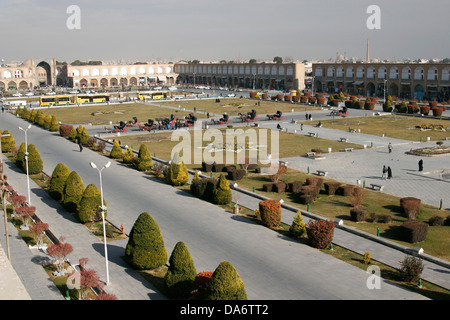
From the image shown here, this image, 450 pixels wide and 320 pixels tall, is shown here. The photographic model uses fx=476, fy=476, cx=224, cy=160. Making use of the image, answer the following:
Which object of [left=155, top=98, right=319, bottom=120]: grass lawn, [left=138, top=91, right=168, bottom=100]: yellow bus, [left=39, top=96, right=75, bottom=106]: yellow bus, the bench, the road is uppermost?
[left=138, top=91, right=168, bottom=100]: yellow bus

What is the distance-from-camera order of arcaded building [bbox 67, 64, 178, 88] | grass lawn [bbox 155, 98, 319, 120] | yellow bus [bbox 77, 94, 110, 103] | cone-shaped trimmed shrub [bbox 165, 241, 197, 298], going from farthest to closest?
arcaded building [bbox 67, 64, 178, 88] → yellow bus [bbox 77, 94, 110, 103] → grass lawn [bbox 155, 98, 319, 120] → cone-shaped trimmed shrub [bbox 165, 241, 197, 298]

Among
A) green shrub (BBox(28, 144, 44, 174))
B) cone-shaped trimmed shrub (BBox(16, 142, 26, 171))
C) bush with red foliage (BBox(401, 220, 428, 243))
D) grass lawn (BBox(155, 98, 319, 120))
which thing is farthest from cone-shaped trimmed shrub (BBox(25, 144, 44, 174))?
grass lawn (BBox(155, 98, 319, 120))

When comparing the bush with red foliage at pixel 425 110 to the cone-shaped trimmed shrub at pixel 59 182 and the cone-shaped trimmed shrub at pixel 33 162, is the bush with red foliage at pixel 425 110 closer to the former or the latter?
the cone-shaped trimmed shrub at pixel 33 162

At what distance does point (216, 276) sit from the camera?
Result: 466 inches

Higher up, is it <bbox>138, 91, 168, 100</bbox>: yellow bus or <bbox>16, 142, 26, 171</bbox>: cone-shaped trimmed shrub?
<bbox>138, 91, 168, 100</bbox>: yellow bus

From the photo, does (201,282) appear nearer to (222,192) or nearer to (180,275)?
(180,275)

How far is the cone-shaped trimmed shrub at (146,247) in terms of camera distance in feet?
50.3

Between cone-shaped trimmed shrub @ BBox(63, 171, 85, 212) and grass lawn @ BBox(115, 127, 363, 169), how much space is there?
33.1ft

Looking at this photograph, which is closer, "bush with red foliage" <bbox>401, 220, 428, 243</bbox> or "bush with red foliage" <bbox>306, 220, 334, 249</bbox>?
"bush with red foliage" <bbox>306, 220, 334, 249</bbox>

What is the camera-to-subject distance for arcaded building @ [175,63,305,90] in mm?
96500

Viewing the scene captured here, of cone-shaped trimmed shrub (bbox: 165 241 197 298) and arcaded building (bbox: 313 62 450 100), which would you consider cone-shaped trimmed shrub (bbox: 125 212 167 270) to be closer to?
cone-shaped trimmed shrub (bbox: 165 241 197 298)
